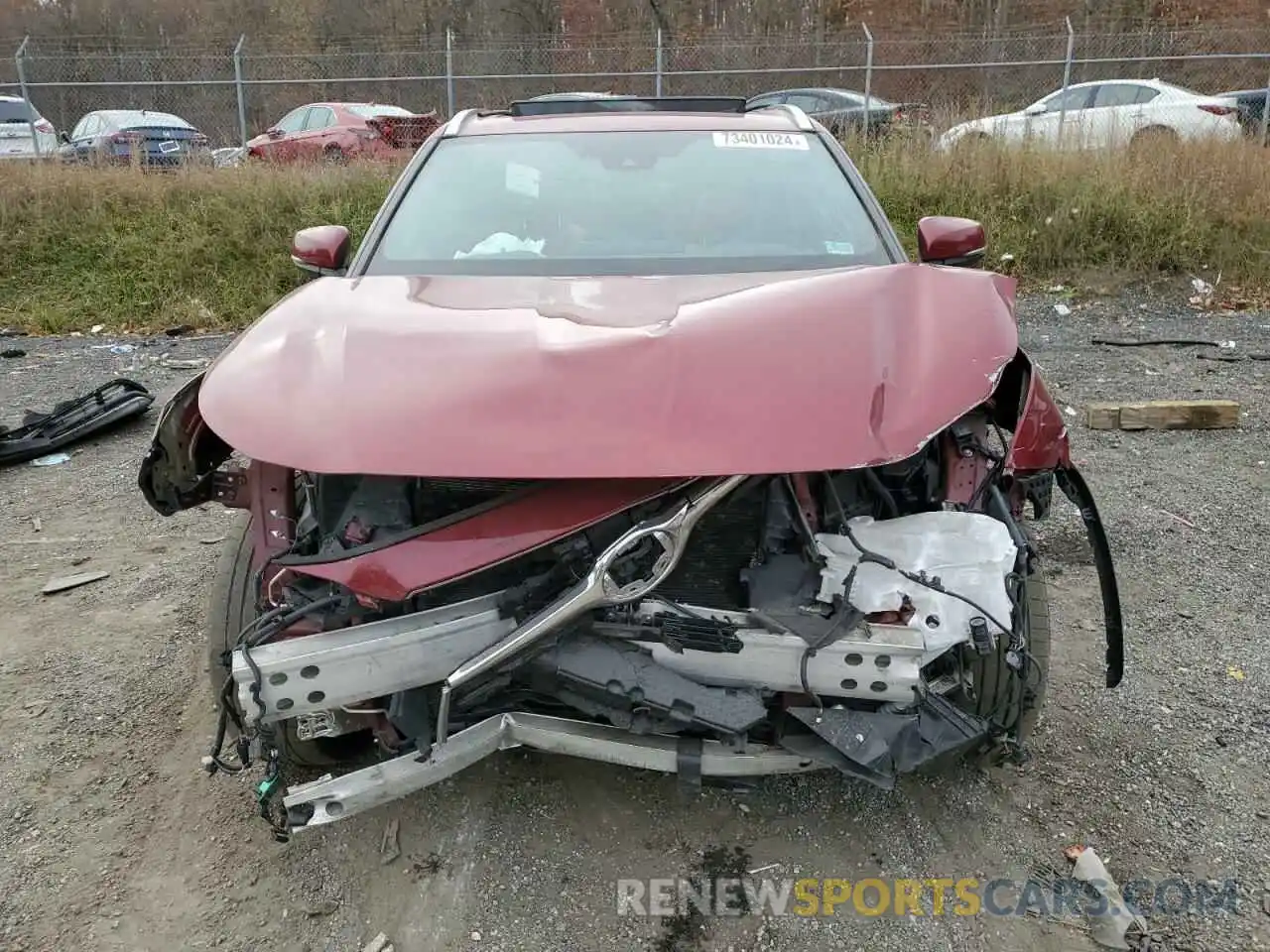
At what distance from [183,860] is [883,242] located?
2.63 m

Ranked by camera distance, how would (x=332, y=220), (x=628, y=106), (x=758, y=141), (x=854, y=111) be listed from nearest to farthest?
(x=758, y=141) < (x=628, y=106) < (x=332, y=220) < (x=854, y=111)

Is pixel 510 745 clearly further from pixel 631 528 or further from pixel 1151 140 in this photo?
pixel 1151 140

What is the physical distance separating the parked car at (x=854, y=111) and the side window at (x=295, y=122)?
6925 millimetres

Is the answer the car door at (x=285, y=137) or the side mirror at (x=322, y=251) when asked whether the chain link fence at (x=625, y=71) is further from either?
the side mirror at (x=322, y=251)

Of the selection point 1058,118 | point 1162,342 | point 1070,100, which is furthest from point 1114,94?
point 1162,342

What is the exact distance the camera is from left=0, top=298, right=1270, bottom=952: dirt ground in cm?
208

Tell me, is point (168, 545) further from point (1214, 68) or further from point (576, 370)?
point (1214, 68)

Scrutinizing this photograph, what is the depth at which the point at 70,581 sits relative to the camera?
3695 mm

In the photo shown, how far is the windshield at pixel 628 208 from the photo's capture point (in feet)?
9.47

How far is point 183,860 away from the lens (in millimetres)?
2295

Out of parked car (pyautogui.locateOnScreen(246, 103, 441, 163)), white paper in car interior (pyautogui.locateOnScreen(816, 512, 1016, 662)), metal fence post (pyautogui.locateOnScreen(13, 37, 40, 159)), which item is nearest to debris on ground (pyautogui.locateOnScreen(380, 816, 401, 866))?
white paper in car interior (pyautogui.locateOnScreen(816, 512, 1016, 662))

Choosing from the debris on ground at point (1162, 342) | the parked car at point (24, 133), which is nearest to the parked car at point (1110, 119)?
the debris on ground at point (1162, 342)

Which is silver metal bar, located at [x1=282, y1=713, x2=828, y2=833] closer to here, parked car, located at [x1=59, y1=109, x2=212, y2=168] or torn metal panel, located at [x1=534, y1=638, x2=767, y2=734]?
torn metal panel, located at [x1=534, y1=638, x2=767, y2=734]

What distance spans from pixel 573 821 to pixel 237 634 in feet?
3.28
